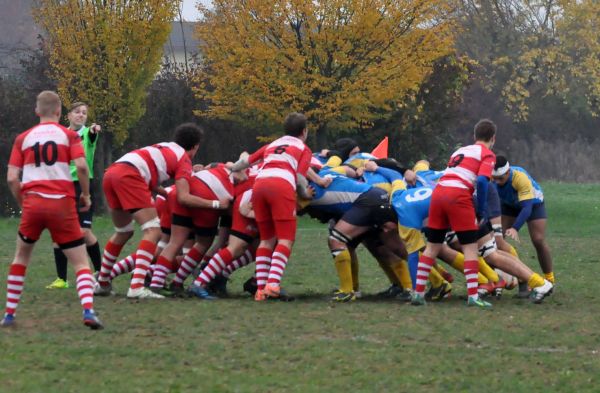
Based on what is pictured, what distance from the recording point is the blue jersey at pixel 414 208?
10.7 m

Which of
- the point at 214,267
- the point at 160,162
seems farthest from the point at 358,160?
the point at 160,162

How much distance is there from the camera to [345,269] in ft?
36.1

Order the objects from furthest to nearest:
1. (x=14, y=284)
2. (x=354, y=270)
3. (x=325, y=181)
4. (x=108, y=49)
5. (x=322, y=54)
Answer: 1. (x=322, y=54)
2. (x=108, y=49)
3. (x=354, y=270)
4. (x=325, y=181)
5. (x=14, y=284)

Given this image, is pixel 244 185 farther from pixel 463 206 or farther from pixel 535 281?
pixel 535 281

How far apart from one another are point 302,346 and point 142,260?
3.08 metres

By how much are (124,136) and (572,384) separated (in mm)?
21621

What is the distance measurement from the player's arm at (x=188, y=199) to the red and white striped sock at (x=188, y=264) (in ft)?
2.15

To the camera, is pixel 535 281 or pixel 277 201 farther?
pixel 535 281

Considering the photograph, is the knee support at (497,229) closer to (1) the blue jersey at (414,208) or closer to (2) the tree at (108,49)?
(1) the blue jersey at (414,208)

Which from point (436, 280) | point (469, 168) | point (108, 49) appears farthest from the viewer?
point (108, 49)

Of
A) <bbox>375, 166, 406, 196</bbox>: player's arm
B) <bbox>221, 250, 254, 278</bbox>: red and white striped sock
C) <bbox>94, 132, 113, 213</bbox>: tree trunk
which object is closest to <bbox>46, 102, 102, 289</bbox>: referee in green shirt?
<bbox>221, 250, 254, 278</bbox>: red and white striped sock

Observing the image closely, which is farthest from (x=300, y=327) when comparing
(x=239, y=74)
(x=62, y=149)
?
(x=239, y=74)

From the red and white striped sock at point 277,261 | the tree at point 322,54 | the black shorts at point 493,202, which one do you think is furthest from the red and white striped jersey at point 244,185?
the tree at point 322,54

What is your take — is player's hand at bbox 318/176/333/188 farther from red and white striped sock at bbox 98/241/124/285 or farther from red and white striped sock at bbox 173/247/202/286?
red and white striped sock at bbox 98/241/124/285
